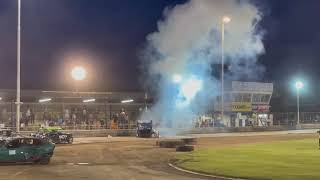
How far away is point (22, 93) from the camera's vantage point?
2832 inches

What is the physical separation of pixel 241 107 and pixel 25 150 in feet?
222

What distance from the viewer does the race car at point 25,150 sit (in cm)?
2742

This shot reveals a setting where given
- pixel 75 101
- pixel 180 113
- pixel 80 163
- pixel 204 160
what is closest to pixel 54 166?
pixel 80 163

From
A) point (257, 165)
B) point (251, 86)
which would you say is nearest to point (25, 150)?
point (257, 165)

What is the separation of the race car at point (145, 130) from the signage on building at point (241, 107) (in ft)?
108

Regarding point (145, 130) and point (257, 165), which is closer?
point (257, 165)

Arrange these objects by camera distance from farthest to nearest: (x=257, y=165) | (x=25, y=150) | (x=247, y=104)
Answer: (x=247, y=104), (x=25, y=150), (x=257, y=165)

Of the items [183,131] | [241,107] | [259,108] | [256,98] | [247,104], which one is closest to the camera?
[183,131]

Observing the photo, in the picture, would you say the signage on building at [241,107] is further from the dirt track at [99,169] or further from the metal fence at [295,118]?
the dirt track at [99,169]

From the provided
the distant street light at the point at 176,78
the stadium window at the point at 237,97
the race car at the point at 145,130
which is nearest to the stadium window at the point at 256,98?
the stadium window at the point at 237,97

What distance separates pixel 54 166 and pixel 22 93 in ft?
156

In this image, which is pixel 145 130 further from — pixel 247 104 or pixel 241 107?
pixel 247 104

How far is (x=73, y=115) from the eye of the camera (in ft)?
225

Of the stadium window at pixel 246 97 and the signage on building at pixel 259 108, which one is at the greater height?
the stadium window at pixel 246 97
